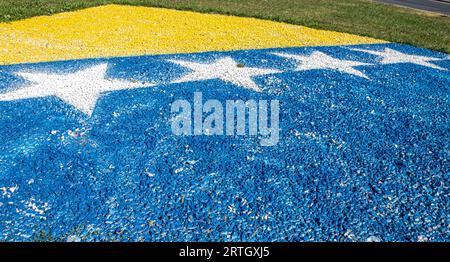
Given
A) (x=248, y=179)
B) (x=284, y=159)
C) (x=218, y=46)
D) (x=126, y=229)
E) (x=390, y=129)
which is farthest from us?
(x=218, y=46)

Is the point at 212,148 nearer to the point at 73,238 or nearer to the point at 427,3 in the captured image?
the point at 73,238

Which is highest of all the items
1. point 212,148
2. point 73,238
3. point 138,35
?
point 138,35

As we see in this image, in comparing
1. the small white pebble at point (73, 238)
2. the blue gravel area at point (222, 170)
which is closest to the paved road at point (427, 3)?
the blue gravel area at point (222, 170)

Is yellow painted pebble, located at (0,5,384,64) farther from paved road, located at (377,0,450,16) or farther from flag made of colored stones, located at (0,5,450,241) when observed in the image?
paved road, located at (377,0,450,16)

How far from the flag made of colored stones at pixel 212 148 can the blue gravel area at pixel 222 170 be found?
2 cm

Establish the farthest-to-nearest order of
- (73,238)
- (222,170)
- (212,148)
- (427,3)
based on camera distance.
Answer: (427,3) < (212,148) < (222,170) < (73,238)

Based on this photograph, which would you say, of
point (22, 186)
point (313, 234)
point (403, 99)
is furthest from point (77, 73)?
point (403, 99)

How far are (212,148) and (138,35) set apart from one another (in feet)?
16.2

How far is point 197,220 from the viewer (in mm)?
2920

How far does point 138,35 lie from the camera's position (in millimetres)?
7906

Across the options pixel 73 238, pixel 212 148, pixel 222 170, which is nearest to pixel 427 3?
pixel 212 148

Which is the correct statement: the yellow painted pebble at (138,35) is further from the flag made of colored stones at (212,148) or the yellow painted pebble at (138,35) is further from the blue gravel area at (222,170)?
the blue gravel area at (222,170)
